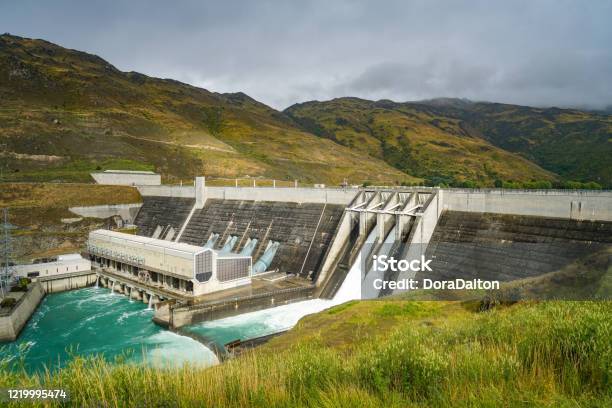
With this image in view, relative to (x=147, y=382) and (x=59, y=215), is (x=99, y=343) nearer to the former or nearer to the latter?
(x=147, y=382)

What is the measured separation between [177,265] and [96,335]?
7.87m

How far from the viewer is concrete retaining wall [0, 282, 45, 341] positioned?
25.6 meters

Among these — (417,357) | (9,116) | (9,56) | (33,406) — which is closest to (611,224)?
(417,357)

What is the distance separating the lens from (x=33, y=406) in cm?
562

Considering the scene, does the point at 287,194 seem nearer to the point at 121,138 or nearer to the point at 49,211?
the point at 49,211

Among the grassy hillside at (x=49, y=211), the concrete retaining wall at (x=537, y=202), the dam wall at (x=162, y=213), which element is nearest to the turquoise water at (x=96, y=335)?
the grassy hillside at (x=49, y=211)

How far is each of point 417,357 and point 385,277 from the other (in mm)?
23338

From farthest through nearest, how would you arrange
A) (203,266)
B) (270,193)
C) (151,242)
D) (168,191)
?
(168,191)
(270,193)
(151,242)
(203,266)

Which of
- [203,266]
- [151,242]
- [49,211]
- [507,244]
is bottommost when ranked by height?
[203,266]

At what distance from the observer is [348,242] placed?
34.2 m

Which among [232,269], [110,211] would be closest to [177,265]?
[232,269]

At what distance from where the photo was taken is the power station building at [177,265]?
3086 centimetres

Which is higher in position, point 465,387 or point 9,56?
point 9,56

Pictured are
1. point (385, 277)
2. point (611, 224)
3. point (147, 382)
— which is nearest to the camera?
point (147, 382)
